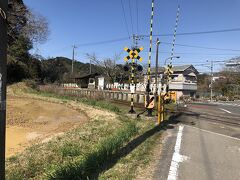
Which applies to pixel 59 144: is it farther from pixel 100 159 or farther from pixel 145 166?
pixel 145 166

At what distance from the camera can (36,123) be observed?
1167cm

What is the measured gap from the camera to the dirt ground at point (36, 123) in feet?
28.1

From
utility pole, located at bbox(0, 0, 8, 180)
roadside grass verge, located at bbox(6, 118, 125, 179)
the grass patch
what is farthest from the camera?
roadside grass verge, located at bbox(6, 118, 125, 179)

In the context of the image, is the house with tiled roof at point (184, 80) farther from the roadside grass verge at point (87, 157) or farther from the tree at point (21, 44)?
the roadside grass verge at point (87, 157)

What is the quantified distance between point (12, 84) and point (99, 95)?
38.1ft

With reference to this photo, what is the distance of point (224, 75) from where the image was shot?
6662 centimetres

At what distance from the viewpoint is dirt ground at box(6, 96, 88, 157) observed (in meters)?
8.55

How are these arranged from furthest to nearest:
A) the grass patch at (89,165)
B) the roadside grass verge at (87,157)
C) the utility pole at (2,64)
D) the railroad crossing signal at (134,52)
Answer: the railroad crossing signal at (134,52) < the roadside grass verge at (87,157) < the grass patch at (89,165) < the utility pole at (2,64)

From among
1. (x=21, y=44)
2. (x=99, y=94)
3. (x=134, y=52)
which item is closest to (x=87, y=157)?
(x=134, y=52)

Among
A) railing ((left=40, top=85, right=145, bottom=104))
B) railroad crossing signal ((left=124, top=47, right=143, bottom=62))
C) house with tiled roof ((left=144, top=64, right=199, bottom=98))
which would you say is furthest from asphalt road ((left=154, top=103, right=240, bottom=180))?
house with tiled roof ((left=144, top=64, right=199, bottom=98))

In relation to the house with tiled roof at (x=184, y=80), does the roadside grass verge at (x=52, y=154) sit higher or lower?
lower

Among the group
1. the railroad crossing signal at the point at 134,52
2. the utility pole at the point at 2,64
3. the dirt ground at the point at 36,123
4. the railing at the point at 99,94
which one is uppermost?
the railroad crossing signal at the point at 134,52

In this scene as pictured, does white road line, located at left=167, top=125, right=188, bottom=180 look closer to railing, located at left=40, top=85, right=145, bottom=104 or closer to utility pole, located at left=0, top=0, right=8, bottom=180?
utility pole, located at left=0, top=0, right=8, bottom=180

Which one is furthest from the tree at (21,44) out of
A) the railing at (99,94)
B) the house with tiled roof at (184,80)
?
the house with tiled roof at (184,80)
